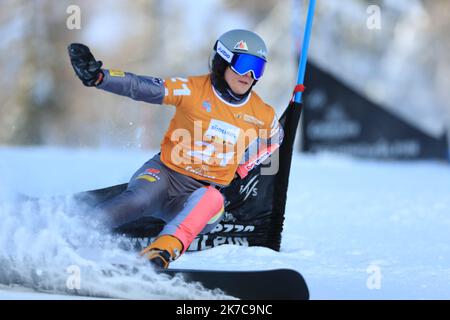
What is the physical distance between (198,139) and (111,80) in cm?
53

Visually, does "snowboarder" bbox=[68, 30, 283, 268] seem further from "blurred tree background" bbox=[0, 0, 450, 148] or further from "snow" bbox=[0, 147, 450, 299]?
"blurred tree background" bbox=[0, 0, 450, 148]

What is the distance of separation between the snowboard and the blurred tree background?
7090mm

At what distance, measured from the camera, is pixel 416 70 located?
10164 mm

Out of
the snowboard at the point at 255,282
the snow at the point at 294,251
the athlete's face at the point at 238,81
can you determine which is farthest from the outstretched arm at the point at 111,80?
the snowboard at the point at 255,282

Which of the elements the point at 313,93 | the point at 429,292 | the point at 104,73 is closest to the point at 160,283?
the point at 104,73

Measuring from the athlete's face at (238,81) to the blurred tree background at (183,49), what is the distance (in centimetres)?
645

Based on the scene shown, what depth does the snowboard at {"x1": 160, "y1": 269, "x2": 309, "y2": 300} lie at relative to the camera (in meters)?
2.67

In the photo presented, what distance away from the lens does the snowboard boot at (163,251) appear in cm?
298

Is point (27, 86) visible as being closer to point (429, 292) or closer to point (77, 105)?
point (77, 105)

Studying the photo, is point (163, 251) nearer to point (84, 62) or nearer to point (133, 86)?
point (133, 86)

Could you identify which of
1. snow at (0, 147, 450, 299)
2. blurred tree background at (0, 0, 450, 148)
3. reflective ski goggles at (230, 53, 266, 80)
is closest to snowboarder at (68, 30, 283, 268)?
reflective ski goggles at (230, 53, 266, 80)

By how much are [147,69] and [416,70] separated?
3.84m

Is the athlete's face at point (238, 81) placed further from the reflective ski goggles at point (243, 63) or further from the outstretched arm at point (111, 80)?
the outstretched arm at point (111, 80)

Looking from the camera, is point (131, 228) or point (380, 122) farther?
point (380, 122)
